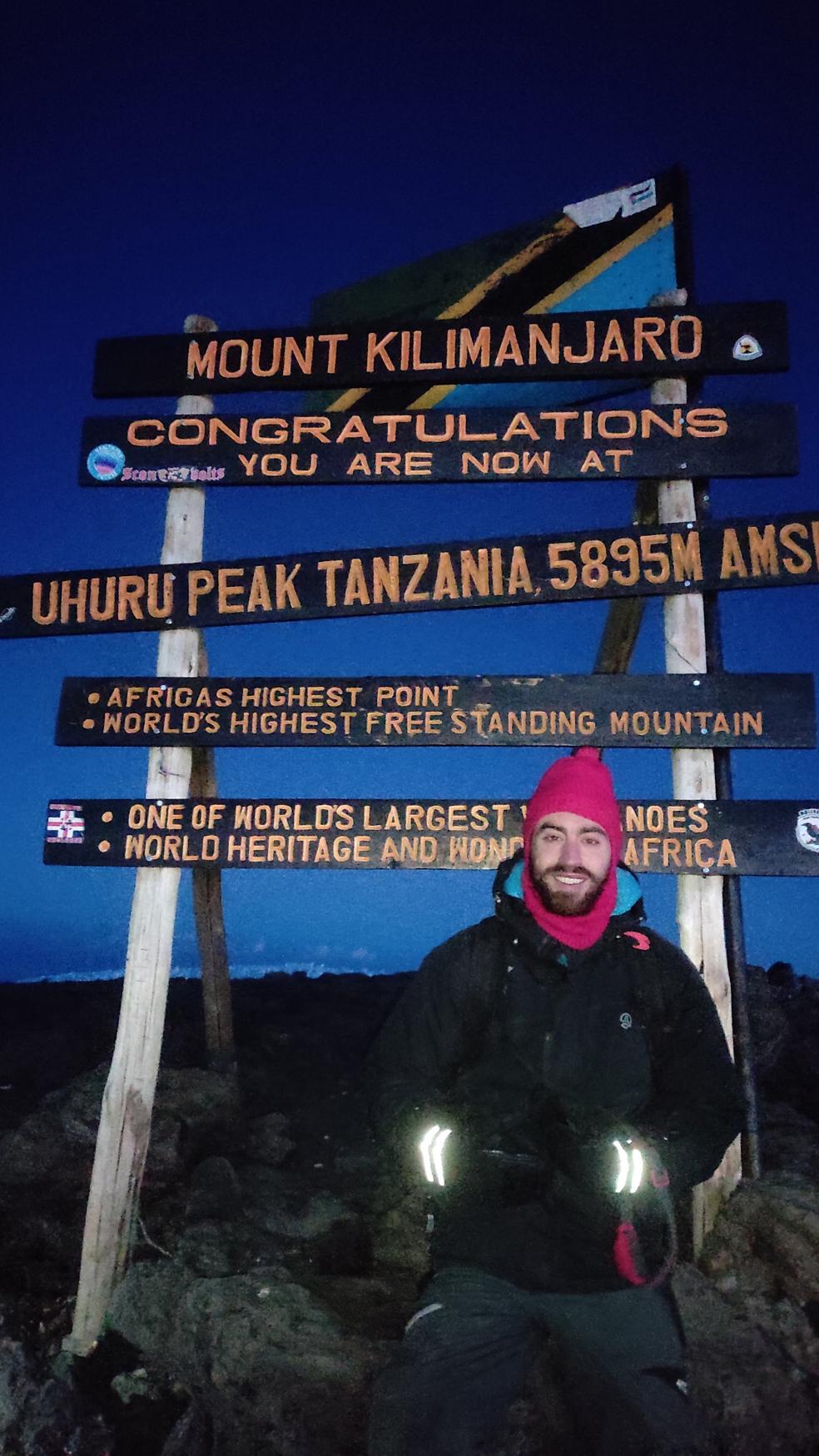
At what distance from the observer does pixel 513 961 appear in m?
3.12

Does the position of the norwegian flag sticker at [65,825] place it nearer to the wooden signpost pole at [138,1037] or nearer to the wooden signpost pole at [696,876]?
the wooden signpost pole at [138,1037]

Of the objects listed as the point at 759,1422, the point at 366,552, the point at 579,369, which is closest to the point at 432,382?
the point at 579,369

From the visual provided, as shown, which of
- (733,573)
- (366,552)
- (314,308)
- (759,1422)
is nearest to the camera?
(759,1422)

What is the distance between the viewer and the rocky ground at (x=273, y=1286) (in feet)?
10.4

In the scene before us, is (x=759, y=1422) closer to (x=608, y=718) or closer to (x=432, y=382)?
(x=608, y=718)

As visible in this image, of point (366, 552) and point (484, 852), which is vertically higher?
point (366, 552)

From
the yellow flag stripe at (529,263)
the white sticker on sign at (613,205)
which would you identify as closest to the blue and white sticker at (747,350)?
the yellow flag stripe at (529,263)

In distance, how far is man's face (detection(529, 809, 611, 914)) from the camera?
312 centimetres

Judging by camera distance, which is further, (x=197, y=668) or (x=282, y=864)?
(x=197, y=668)

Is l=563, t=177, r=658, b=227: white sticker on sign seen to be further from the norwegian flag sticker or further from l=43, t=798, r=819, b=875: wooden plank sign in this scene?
the norwegian flag sticker

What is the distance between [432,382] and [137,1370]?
5350 millimetres

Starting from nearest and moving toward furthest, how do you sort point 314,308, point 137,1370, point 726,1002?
point 137,1370 < point 726,1002 < point 314,308

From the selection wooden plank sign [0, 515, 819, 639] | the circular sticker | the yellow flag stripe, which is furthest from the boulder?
the yellow flag stripe

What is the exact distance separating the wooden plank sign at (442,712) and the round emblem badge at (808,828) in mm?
357
